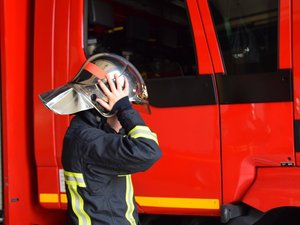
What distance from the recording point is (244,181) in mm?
2309

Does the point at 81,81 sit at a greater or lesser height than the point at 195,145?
greater

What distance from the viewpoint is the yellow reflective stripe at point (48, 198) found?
9.09 feet

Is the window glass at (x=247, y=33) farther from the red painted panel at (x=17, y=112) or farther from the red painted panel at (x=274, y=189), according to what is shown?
the red painted panel at (x=17, y=112)

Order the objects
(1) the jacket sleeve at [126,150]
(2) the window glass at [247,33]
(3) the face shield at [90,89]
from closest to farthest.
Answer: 1. (1) the jacket sleeve at [126,150]
2. (3) the face shield at [90,89]
3. (2) the window glass at [247,33]

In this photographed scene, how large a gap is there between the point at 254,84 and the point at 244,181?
47 cm

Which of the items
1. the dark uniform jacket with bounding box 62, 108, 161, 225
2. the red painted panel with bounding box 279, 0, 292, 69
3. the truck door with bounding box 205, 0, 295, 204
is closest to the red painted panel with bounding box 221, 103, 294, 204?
the truck door with bounding box 205, 0, 295, 204

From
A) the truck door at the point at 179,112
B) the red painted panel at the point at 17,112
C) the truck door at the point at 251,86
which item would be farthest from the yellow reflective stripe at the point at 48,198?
the truck door at the point at 251,86

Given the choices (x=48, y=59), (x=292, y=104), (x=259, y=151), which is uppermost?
(x=48, y=59)

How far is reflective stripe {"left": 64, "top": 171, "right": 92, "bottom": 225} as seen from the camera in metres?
1.62

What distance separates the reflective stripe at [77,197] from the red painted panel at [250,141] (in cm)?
91

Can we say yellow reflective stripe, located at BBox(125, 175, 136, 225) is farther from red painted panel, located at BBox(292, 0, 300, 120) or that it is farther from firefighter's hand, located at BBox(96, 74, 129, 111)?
red painted panel, located at BBox(292, 0, 300, 120)

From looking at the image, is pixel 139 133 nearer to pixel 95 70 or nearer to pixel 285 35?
pixel 95 70

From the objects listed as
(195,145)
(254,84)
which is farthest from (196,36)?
(195,145)

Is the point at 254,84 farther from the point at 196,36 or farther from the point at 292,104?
the point at 196,36
